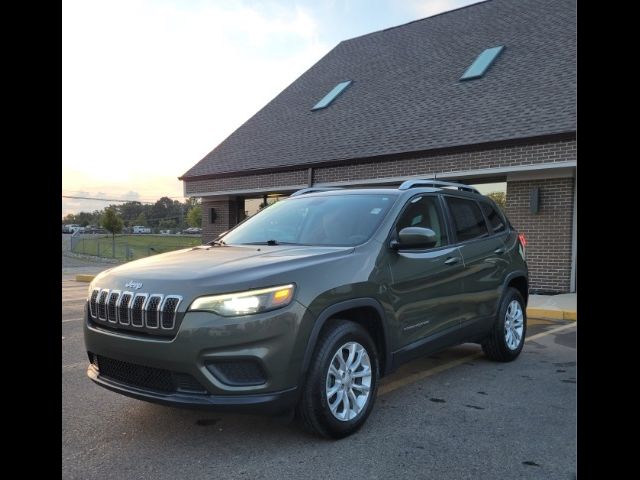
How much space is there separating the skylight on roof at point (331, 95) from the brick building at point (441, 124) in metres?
0.06

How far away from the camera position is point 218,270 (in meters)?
3.46

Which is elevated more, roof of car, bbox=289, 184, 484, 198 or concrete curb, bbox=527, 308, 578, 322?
roof of car, bbox=289, 184, 484, 198

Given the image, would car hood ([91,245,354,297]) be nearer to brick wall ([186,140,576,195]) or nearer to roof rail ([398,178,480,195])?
roof rail ([398,178,480,195])

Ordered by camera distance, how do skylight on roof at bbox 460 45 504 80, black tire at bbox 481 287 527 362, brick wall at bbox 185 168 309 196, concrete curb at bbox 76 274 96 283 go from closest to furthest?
1. black tire at bbox 481 287 527 362
2. skylight on roof at bbox 460 45 504 80
3. brick wall at bbox 185 168 309 196
4. concrete curb at bbox 76 274 96 283

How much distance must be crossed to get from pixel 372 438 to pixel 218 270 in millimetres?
1563

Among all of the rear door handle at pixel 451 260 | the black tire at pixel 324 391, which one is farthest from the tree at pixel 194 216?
the black tire at pixel 324 391

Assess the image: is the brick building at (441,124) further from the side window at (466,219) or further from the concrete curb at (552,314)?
the side window at (466,219)

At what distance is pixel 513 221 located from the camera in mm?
11328

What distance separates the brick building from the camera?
10852 millimetres

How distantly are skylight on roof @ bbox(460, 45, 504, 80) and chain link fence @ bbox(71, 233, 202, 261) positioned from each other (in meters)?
12.3

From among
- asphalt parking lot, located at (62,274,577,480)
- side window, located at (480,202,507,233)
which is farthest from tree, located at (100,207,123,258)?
side window, located at (480,202,507,233)

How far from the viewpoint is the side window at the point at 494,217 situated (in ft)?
19.3
